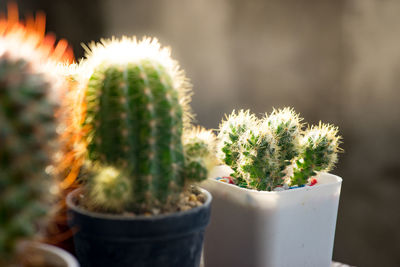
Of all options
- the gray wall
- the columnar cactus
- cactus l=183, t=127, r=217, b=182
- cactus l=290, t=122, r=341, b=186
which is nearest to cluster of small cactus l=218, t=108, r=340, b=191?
cactus l=290, t=122, r=341, b=186

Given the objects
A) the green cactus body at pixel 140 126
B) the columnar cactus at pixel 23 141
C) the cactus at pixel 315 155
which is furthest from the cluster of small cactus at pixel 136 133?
the cactus at pixel 315 155

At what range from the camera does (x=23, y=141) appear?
40 cm

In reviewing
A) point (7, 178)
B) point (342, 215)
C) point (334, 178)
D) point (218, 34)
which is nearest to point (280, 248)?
point (334, 178)

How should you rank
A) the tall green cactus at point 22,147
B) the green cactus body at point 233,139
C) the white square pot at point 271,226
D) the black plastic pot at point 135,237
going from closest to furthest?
1. the tall green cactus at point 22,147
2. the black plastic pot at point 135,237
3. the white square pot at point 271,226
4. the green cactus body at point 233,139

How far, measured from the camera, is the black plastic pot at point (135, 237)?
54 cm

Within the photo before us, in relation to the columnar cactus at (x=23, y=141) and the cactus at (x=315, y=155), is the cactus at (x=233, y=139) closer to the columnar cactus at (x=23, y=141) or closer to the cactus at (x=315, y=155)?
the cactus at (x=315, y=155)

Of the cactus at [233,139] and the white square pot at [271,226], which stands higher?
the cactus at [233,139]

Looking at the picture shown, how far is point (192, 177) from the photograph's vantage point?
0.60 meters

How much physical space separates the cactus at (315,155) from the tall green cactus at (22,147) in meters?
0.51

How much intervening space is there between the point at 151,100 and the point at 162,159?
0.08 meters

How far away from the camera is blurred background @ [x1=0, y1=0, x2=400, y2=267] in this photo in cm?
168

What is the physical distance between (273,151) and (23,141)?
1.49 ft

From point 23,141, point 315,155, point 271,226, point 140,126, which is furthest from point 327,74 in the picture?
point 23,141

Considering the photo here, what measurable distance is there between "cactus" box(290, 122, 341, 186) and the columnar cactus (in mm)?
502
